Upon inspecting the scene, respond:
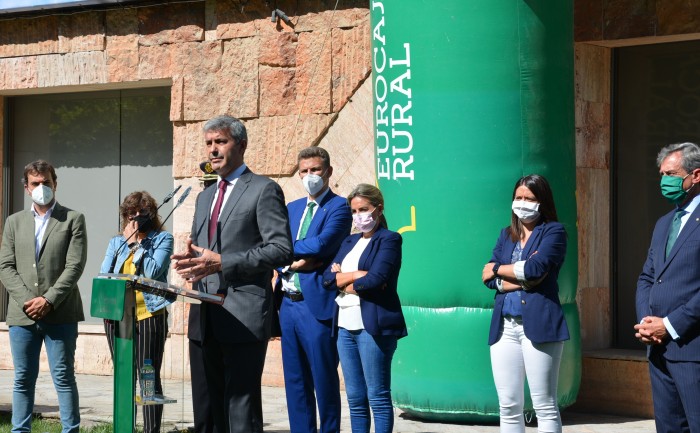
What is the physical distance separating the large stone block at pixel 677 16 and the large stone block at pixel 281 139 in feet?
9.24

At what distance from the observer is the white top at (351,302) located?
6.82 meters

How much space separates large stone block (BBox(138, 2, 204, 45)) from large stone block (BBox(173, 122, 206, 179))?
0.80m

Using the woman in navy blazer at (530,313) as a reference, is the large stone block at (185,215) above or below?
above

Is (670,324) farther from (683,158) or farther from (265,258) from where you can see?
(265,258)

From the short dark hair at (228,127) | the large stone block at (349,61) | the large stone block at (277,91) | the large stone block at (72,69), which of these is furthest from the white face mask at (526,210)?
the large stone block at (72,69)

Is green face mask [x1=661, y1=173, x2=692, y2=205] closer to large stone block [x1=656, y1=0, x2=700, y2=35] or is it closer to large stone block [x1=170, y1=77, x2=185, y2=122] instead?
large stone block [x1=656, y1=0, x2=700, y2=35]

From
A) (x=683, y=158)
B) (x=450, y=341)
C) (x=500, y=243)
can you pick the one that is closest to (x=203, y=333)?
(x=500, y=243)

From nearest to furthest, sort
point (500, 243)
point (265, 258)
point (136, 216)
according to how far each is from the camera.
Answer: point (265, 258) < point (500, 243) < point (136, 216)

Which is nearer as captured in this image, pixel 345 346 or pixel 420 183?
pixel 345 346

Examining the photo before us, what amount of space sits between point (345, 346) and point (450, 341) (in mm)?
1446

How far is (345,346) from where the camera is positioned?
6.88 m

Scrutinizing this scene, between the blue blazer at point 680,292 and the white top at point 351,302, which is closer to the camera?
the blue blazer at point 680,292

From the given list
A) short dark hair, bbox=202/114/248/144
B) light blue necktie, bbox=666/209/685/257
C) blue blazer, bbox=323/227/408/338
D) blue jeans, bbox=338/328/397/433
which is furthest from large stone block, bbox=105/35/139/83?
light blue necktie, bbox=666/209/685/257

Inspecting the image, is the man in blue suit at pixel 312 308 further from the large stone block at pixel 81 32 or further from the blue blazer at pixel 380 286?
the large stone block at pixel 81 32
